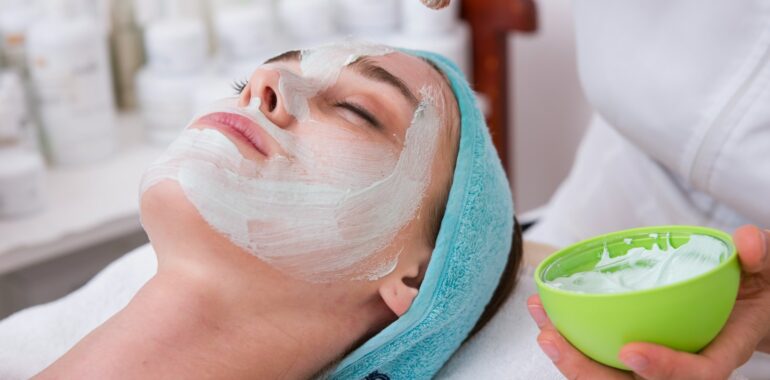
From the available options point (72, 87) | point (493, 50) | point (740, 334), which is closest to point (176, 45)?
point (72, 87)

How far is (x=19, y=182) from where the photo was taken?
5.32 ft

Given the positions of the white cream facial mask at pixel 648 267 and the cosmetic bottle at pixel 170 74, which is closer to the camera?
the white cream facial mask at pixel 648 267

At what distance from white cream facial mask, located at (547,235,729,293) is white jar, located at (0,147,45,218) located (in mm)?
1141

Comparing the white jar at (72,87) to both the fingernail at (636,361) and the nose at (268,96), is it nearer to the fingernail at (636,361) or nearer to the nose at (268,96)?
the nose at (268,96)

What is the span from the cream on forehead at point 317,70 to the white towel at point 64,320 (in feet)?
1.25

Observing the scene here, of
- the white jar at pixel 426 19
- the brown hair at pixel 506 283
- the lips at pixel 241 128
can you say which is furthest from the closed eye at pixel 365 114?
the white jar at pixel 426 19

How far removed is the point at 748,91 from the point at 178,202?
70cm

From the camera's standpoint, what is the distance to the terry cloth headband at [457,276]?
0.97 meters

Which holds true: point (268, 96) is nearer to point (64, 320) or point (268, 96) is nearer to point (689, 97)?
point (64, 320)

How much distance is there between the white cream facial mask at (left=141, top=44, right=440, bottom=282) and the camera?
0.89m

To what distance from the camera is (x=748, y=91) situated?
3.64 feet

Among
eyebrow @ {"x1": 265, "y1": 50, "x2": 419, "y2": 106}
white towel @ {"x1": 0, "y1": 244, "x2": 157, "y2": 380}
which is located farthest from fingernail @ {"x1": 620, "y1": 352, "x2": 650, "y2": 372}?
white towel @ {"x1": 0, "y1": 244, "x2": 157, "y2": 380}

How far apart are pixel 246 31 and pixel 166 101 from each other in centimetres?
22

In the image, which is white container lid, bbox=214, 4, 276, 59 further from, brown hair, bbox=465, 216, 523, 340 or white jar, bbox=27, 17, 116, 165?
brown hair, bbox=465, 216, 523, 340
